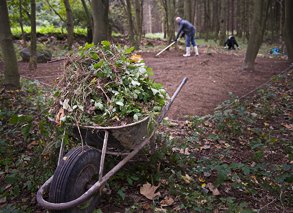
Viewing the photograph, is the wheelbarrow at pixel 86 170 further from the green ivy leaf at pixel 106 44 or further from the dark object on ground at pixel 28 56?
the dark object on ground at pixel 28 56

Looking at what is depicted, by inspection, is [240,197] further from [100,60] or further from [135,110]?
[100,60]

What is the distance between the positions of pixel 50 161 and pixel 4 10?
3.33 metres

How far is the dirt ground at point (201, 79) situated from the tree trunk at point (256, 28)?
0.42m

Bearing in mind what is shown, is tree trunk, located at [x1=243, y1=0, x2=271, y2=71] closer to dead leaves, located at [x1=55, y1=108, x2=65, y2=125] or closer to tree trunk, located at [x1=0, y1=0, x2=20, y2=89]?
tree trunk, located at [x1=0, y1=0, x2=20, y2=89]

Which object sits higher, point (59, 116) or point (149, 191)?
point (59, 116)

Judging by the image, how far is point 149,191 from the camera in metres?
2.96

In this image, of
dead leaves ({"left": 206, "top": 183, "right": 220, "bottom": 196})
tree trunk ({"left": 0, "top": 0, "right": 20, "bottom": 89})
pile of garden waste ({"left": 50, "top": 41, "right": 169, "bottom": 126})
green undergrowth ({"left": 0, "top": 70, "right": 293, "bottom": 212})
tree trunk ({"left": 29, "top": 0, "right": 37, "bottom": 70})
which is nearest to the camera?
pile of garden waste ({"left": 50, "top": 41, "right": 169, "bottom": 126})

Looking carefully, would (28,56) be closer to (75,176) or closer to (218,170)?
(75,176)

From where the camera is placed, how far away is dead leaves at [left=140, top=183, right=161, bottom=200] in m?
2.90

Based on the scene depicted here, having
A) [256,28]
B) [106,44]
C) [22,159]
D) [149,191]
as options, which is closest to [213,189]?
[149,191]

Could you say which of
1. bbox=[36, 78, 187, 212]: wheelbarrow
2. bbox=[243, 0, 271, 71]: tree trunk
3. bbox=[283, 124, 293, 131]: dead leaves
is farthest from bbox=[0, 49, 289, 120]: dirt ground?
bbox=[36, 78, 187, 212]: wheelbarrow

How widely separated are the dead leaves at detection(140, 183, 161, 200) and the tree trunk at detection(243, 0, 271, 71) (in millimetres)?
7127

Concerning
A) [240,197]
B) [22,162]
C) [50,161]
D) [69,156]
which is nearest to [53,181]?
[69,156]

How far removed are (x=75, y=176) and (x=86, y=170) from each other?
0.16 metres
